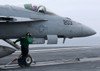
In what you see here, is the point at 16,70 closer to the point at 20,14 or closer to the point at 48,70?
the point at 48,70

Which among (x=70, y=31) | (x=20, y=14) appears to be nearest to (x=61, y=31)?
(x=70, y=31)

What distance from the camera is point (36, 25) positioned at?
1565cm

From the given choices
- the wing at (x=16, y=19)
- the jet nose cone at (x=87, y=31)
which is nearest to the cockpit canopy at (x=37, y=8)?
the wing at (x=16, y=19)

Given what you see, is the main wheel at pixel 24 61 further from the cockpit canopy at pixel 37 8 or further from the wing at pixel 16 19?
the cockpit canopy at pixel 37 8

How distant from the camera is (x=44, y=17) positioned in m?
16.1

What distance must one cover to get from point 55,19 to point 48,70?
4.07 meters

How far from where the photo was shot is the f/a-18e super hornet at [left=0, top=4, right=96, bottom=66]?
581 inches

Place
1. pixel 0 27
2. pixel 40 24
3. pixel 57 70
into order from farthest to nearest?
pixel 40 24 → pixel 0 27 → pixel 57 70

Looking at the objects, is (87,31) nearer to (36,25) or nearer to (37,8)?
(36,25)

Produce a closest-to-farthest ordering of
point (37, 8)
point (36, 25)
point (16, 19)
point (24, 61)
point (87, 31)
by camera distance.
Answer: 1. point (16, 19)
2. point (24, 61)
3. point (36, 25)
4. point (37, 8)
5. point (87, 31)

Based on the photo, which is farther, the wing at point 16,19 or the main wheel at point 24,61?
the main wheel at point 24,61

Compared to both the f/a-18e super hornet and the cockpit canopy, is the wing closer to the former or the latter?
the f/a-18e super hornet

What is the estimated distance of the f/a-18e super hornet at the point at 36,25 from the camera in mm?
14750

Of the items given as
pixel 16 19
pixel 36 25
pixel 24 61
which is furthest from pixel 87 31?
pixel 16 19
